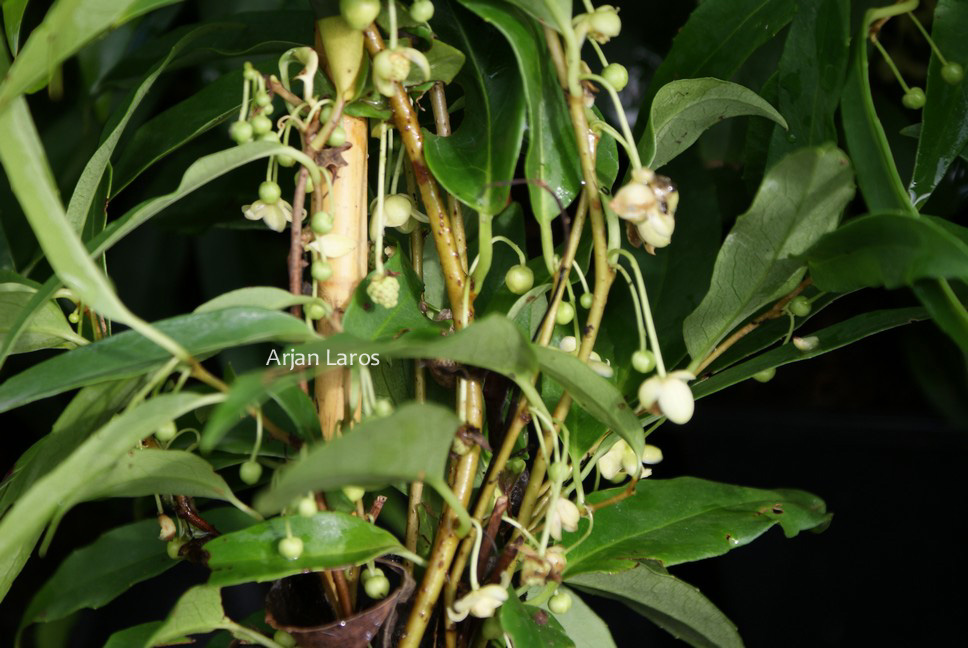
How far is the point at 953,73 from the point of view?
460mm

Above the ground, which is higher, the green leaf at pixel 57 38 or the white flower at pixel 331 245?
the green leaf at pixel 57 38

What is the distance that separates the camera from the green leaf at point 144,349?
32cm

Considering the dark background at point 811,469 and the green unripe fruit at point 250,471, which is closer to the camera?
the green unripe fruit at point 250,471

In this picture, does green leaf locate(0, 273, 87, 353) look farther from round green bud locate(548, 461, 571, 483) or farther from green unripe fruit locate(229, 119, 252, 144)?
round green bud locate(548, 461, 571, 483)

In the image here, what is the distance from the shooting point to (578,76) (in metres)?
0.36

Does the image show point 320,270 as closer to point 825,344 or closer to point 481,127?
point 481,127

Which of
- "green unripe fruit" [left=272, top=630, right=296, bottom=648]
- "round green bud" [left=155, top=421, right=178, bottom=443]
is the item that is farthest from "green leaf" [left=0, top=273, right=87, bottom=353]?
"green unripe fruit" [left=272, top=630, right=296, bottom=648]

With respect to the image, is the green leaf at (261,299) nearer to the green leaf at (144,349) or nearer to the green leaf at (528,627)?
the green leaf at (144,349)

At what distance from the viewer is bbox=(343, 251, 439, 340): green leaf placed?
396mm

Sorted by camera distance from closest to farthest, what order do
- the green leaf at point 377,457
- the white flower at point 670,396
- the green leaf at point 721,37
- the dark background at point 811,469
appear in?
the green leaf at point 377,457, the white flower at point 670,396, the green leaf at point 721,37, the dark background at point 811,469

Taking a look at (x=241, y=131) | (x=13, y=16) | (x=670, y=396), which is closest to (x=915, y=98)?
(x=670, y=396)

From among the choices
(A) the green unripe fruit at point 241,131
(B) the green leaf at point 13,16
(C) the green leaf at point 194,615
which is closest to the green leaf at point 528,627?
(C) the green leaf at point 194,615

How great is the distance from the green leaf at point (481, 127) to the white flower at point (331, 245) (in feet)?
0.16

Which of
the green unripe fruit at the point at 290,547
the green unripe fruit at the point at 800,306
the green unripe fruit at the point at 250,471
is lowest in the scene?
the green unripe fruit at the point at 290,547
